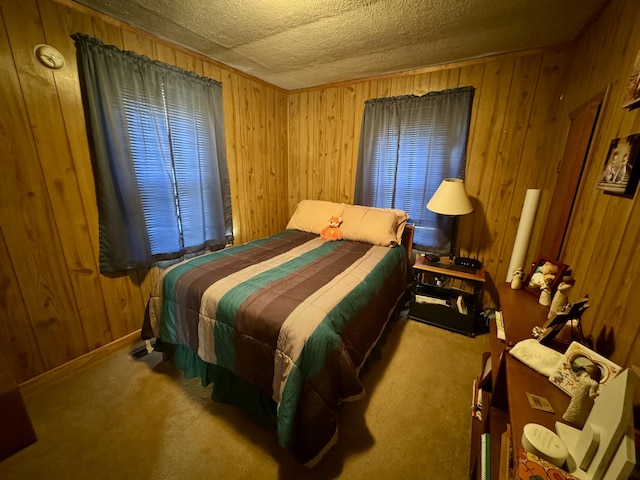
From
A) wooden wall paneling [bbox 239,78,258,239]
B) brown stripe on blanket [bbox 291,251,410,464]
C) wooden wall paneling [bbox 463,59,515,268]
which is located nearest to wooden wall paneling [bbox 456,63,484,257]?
wooden wall paneling [bbox 463,59,515,268]

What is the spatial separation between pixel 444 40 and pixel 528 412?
2358 millimetres

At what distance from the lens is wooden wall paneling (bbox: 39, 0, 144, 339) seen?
1552 millimetres

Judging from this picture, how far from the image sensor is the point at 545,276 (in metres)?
1.44

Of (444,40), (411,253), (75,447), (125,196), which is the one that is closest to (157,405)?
(75,447)

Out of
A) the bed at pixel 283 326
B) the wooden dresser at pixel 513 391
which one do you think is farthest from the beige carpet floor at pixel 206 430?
the wooden dresser at pixel 513 391

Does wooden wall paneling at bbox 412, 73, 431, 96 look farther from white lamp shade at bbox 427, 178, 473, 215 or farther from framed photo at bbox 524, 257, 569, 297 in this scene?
framed photo at bbox 524, 257, 569, 297

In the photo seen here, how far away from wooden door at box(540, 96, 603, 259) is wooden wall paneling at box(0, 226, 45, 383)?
10.8ft

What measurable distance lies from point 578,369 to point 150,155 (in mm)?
2662

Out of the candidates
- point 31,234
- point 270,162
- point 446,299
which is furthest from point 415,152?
point 31,234

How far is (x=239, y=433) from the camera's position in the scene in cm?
144

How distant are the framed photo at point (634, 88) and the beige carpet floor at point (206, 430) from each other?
1.69 metres

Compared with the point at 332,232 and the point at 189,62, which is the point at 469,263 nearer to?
the point at 332,232

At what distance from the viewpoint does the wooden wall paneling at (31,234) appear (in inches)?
57.2

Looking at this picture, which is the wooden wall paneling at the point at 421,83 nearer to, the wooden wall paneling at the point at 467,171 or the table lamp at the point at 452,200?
the wooden wall paneling at the point at 467,171
